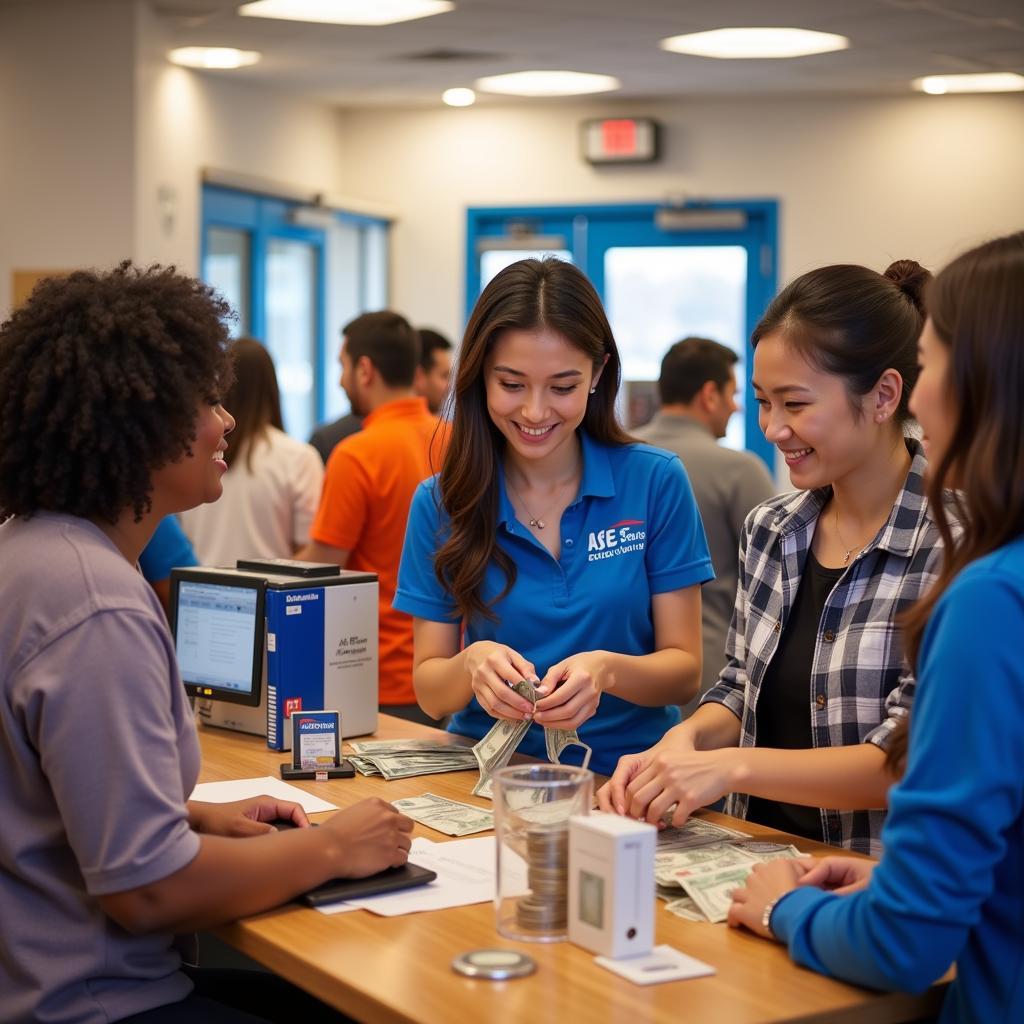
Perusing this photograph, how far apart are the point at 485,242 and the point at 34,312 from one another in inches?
287

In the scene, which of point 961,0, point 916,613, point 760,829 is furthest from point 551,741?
point 961,0

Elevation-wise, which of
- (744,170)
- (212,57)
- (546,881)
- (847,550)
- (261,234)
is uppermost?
(212,57)

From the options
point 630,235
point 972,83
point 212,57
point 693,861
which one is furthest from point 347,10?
point 693,861

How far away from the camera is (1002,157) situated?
26.6 feet

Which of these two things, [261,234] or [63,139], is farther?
[261,234]

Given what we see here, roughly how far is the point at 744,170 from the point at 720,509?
175 inches

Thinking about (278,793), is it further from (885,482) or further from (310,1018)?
(885,482)

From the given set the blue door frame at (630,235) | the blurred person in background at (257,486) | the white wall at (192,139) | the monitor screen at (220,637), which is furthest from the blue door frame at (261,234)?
the monitor screen at (220,637)

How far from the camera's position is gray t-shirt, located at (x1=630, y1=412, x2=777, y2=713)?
4.50m

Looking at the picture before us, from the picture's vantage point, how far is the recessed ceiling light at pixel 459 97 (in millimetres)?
8203

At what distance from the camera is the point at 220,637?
2.89 metres

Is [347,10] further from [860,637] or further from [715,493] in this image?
[860,637]

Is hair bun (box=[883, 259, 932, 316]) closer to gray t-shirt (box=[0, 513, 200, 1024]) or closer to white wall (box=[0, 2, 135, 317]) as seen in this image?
gray t-shirt (box=[0, 513, 200, 1024])

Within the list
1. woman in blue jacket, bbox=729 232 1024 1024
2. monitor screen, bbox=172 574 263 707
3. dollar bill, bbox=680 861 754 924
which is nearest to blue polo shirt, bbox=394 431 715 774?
monitor screen, bbox=172 574 263 707
